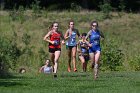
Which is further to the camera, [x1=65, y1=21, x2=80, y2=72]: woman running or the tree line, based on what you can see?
the tree line

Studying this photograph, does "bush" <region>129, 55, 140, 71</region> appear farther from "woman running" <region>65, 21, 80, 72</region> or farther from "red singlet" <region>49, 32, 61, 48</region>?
"red singlet" <region>49, 32, 61, 48</region>

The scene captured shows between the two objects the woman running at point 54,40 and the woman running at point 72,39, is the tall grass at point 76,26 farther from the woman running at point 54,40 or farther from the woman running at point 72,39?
the woman running at point 54,40

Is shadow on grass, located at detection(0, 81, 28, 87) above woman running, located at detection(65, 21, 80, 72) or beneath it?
beneath

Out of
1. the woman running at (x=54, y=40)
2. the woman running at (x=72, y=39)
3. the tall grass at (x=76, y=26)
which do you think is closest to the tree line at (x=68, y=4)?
the tall grass at (x=76, y=26)

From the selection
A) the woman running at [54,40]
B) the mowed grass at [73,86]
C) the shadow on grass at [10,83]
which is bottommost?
the mowed grass at [73,86]

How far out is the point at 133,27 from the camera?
44438 mm

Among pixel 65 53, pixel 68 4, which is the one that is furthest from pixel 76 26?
pixel 68 4

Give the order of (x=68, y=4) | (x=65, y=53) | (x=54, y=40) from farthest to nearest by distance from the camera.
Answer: (x=68, y=4) → (x=65, y=53) → (x=54, y=40)

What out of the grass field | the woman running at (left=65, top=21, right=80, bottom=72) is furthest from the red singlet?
the woman running at (left=65, top=21, right=80, bottom=72)

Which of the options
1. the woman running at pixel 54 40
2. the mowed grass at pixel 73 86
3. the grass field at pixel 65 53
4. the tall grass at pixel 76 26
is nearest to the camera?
the mowed grass at pixel 73 86

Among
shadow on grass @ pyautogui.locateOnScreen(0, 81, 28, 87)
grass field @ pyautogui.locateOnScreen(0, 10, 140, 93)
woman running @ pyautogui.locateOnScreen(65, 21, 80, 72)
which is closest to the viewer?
grass field @ pyautogui.locateOnScreen(0, 10, 140, 93)

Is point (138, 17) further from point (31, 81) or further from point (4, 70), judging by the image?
point (31, 81)

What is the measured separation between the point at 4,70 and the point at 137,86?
653 cm

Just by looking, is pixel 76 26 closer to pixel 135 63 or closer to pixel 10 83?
pixel 135 63
